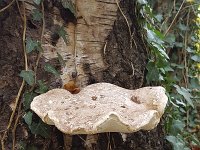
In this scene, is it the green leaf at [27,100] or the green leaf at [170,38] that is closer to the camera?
the green leaf at [27,100]

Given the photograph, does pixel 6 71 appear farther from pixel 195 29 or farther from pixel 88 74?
pixel 195 29

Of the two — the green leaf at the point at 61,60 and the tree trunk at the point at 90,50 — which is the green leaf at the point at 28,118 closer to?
the tree trunk at the point at 90,50

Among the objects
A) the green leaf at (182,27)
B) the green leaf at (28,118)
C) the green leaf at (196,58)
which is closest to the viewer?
the green leaf at (28,118)

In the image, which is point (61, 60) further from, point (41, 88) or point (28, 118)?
point (28, 118)

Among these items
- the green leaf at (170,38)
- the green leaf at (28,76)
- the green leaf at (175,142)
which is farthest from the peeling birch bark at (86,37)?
the green leaf at (170,38)

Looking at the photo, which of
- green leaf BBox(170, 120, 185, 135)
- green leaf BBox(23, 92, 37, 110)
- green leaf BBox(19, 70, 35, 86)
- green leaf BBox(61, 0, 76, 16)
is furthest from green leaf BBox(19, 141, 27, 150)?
green leaf BBox(170, 120, 185, 135)

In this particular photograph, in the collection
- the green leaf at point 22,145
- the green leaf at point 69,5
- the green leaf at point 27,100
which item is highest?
the green leaf at point 69,5
